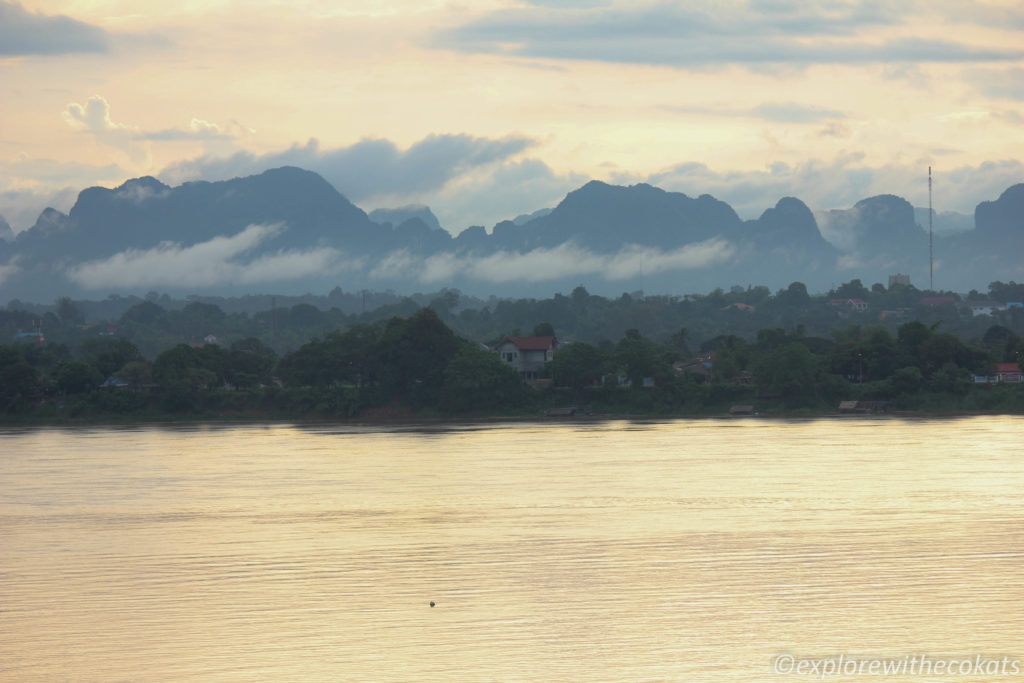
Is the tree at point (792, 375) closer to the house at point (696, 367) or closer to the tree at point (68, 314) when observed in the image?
the house at point (696, 367)

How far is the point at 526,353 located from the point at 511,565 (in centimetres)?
5118

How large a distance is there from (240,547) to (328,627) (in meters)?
7.31

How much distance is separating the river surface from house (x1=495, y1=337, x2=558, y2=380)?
1216 inches

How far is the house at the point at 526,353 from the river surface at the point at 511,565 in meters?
30.9

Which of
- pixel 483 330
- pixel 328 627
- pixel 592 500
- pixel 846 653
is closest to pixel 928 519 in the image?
pixel 592 500

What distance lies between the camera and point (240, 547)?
24.2 meters

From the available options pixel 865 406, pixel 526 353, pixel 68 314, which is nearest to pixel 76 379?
pixel 526 353

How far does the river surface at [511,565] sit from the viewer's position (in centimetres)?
1616

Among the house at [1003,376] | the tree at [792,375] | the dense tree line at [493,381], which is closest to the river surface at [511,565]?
the tree at [792,375]

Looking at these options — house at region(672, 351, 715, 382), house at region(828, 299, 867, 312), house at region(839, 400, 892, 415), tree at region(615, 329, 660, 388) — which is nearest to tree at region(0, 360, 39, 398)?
tree at region(615, 329, 660, 388)

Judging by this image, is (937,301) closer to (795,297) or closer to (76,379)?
(795,297)

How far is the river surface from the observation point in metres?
16.2

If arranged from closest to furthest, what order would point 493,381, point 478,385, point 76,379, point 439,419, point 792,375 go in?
point 792,375 < point 439,419 < point 493,381 < point 478,385 < point 76,379

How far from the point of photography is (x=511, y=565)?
2164 centimetres
